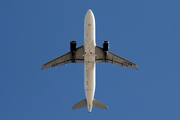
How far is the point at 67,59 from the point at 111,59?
8429mm

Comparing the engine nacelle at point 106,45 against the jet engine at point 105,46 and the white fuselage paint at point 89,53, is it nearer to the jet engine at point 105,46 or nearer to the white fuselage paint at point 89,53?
the jet engine at point 105,46

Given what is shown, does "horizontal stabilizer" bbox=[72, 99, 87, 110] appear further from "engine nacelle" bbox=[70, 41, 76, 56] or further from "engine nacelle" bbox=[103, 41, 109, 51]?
"engine nacelle" bbox=[103, 41, 109, 51]

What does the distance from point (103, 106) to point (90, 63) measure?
9.56 meters

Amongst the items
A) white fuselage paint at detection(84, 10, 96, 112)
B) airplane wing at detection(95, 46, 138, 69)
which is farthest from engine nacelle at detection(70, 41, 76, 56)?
airplane wing at detection(95, 46, 138, 69)

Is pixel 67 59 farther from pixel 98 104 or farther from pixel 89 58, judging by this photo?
pixel 98 104

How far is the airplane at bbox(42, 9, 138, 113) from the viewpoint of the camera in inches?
2430

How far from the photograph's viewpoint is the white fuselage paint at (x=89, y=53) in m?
61.5

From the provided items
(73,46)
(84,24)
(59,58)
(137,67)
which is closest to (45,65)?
(59,58)

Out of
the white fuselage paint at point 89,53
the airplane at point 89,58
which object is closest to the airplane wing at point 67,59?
the airplane at point 89,58

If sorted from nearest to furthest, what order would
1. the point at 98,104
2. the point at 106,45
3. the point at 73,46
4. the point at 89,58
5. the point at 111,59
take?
1. the point at 89,58
2. the point at 106,45
3. the point at 73,46
4. the point at 98,104
5. the point at 111,59

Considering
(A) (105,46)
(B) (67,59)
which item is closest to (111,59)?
(A) (105,46)

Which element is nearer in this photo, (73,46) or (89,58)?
(89,58)

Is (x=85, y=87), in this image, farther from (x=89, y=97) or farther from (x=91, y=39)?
(x=91, y=39)

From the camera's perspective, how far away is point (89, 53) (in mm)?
61938
